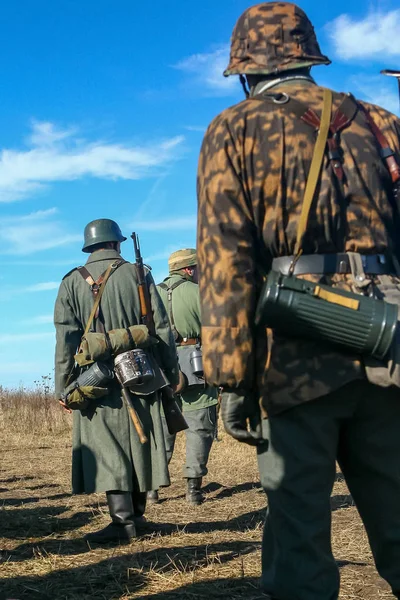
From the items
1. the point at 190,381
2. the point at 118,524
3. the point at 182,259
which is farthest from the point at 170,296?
the point at 118,524

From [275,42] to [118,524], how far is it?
12.6ft

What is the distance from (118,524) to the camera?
5.77 meters

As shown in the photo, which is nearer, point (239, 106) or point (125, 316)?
point (239, 106)

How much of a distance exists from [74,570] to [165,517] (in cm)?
225

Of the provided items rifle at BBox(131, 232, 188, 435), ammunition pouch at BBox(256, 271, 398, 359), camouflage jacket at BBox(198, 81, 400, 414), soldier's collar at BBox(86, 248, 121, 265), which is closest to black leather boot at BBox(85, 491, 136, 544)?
rifle at BBox(131, 232, 188, 435)

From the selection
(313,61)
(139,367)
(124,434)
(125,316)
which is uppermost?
(313,61)

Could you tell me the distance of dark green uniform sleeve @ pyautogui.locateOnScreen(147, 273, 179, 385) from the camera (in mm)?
6148

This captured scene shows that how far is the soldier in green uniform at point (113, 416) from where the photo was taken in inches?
233

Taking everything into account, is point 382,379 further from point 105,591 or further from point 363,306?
point 105,591

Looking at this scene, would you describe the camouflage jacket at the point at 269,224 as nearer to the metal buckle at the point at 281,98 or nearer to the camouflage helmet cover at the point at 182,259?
the metal buckle at the point at 281,98

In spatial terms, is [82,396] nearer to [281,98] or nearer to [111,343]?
[111,343]

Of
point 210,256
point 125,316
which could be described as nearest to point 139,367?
point 125,316

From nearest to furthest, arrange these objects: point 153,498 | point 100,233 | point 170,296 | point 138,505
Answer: point 138,505 < point 100,233 < point 153,498 < point 170,296

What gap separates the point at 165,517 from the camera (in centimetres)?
705
